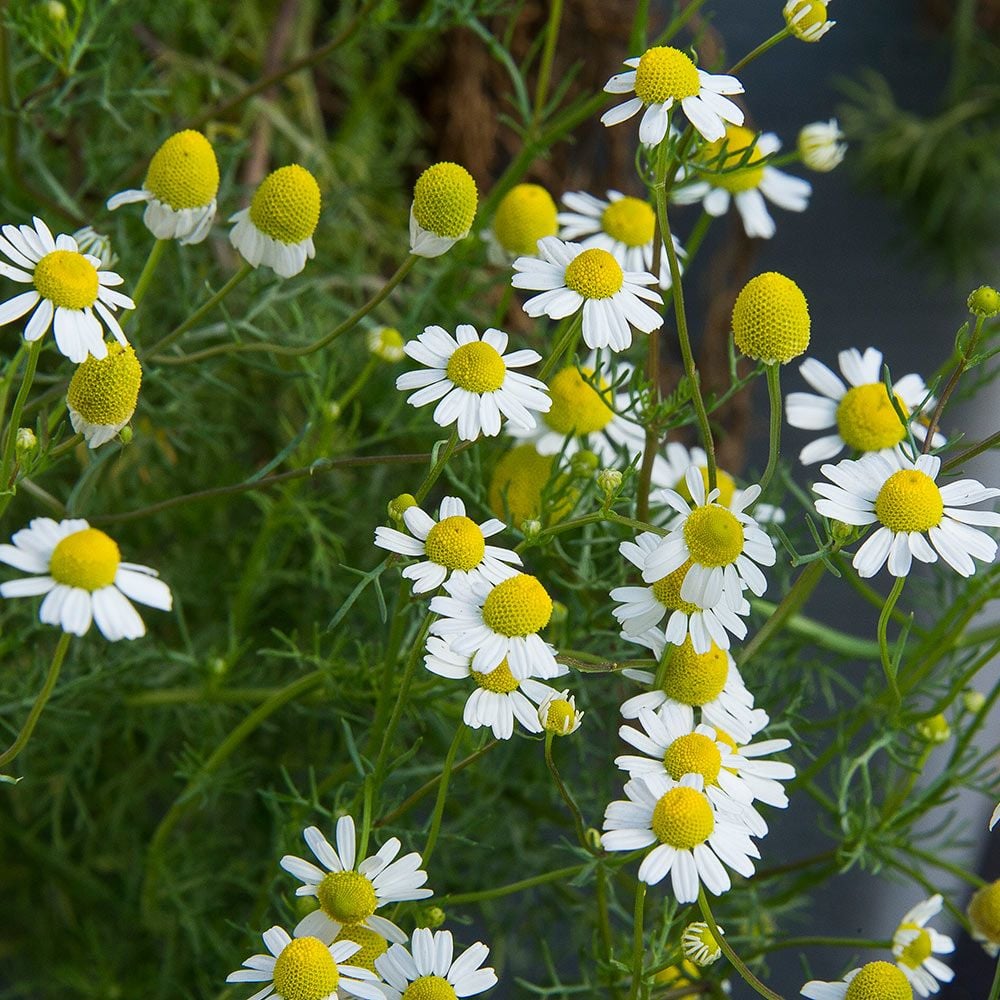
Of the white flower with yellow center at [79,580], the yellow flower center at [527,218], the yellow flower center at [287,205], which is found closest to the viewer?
the white flower with yellow center at [79,580]

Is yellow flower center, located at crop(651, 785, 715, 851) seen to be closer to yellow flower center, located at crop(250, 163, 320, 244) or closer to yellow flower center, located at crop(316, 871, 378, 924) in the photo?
yellow flower center, located at crop(316, 871, 378, 924)

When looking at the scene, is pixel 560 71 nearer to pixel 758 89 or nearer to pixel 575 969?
pixel 758 89

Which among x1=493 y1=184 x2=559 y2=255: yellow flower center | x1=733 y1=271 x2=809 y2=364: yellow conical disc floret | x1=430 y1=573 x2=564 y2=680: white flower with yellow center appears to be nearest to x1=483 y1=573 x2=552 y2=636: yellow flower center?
x1=430 y1=573 x2=564 y2=680: white flower with yellow center

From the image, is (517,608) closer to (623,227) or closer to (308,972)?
(308,972)

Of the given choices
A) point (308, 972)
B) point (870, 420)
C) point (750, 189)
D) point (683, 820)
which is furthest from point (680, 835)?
point (750, 189)

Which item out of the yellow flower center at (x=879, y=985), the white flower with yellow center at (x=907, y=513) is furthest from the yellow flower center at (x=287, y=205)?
the yellow flower center at (x=879, y=985)

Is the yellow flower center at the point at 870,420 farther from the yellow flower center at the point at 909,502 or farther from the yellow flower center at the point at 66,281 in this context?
the yellow flower center at the point at 66,281
